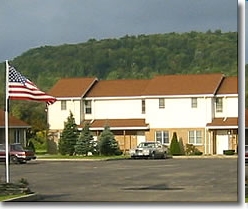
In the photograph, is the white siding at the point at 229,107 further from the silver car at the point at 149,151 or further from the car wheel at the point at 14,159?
the car wheel at the point at 14,159

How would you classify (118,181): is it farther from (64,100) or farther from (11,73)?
(64,100)

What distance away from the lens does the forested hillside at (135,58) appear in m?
42.1

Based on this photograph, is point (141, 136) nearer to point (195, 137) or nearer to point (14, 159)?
point (195, 137)

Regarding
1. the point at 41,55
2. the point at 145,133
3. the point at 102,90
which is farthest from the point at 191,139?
the point at 41,55

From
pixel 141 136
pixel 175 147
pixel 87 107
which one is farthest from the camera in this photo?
pixel 87 107

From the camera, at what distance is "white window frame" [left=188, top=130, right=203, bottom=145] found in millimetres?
54156

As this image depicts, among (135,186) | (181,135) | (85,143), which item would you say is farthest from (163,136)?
(135,186)

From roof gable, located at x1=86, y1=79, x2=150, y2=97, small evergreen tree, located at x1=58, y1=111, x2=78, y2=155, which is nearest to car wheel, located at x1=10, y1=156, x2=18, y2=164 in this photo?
small evergreen tree, located at x1=58, y1=111, x2=78, y2=155

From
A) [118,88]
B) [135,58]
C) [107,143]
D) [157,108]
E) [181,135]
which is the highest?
[135,58]

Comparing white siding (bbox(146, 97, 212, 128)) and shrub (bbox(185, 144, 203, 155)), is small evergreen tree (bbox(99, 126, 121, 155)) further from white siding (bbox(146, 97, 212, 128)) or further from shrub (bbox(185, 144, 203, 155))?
shrub (bbox(185, 144, 203, 155))

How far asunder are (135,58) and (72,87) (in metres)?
5.56

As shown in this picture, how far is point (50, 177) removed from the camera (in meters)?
28.4

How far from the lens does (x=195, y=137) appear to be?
2131 inches

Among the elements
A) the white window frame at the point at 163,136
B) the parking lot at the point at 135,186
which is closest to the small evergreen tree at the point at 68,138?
the white window frame at the point at 163,136
